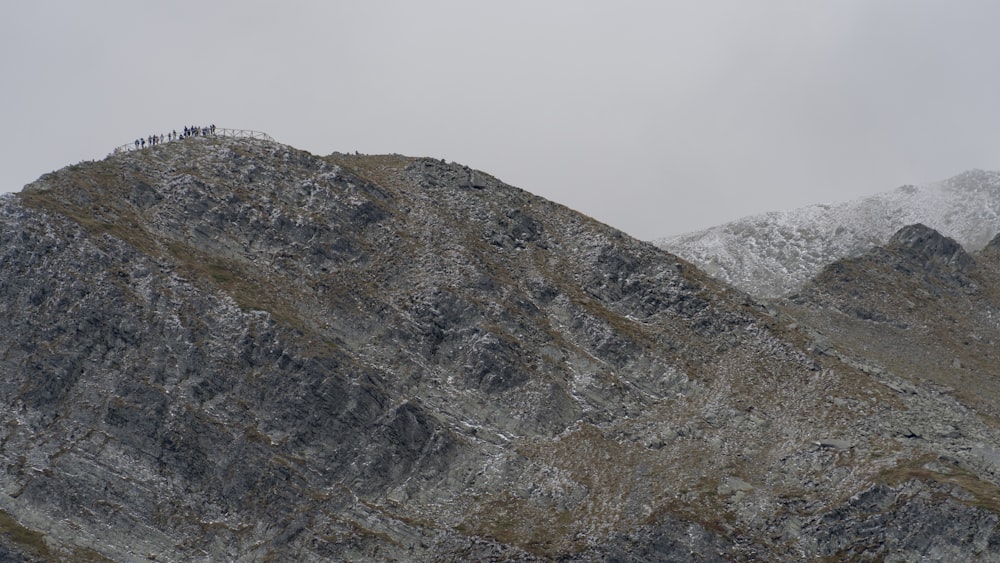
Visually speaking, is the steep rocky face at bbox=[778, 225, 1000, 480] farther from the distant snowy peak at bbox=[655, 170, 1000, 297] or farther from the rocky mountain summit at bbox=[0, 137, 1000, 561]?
the distant snowy peak at bbox=[655, 170, 1000, 297]

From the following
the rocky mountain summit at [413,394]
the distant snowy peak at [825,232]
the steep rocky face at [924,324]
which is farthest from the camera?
the distant snowy peak at [825,232]

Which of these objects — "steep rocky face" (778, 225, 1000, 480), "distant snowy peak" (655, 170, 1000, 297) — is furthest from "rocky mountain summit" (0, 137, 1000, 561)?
"distant snowy peak" (655, 170, 1000, 297)

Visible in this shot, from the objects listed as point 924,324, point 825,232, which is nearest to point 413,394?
point 924,324

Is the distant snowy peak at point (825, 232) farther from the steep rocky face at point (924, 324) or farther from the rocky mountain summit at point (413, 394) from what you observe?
the rocky mountain summit at point (413, 394)

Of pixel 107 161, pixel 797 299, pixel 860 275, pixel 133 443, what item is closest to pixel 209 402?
pixel 133 443

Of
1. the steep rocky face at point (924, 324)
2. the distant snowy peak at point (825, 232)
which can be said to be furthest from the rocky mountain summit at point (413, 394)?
the distant snowy peak at point (825, 232)

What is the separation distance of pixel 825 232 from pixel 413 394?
84.1 metres

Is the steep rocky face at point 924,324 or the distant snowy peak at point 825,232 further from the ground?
the distant snowy peak at point 825,232

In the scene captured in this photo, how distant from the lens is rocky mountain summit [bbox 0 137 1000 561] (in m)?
79.8

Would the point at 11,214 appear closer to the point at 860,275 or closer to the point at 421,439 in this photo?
the point at 421,439

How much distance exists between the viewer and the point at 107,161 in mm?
109062

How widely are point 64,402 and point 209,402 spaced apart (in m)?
11.3

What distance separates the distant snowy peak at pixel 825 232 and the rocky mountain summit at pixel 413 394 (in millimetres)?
26249

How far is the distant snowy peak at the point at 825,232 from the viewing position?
475 ft
